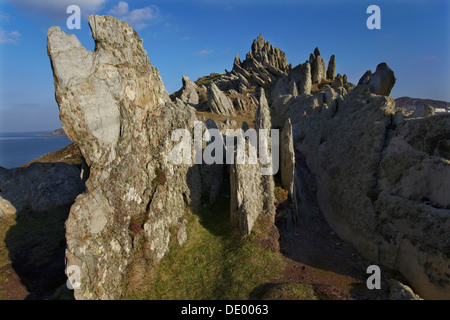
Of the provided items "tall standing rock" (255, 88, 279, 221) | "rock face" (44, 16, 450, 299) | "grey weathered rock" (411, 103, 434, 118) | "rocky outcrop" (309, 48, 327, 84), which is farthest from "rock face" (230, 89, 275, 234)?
"rocky outcrop" (309, 48, 327, 84)

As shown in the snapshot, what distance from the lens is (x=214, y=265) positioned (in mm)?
18906

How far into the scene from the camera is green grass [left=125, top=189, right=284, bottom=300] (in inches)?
662

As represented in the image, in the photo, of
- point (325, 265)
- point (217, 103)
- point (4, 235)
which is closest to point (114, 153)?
point (4, 235)

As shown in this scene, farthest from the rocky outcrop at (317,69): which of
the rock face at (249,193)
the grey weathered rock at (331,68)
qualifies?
the rock face at (249,193)

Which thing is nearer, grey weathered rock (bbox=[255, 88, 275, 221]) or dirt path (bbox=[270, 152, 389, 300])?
dirt path (bbox=[270, 152, 389, 300])

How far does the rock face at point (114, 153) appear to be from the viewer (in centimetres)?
1623

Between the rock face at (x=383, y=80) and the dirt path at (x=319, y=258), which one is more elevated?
the rock face at (x=383, y=80)

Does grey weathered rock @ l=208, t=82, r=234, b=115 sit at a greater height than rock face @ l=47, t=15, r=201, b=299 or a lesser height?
greater

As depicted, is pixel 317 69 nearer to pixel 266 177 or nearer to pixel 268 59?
pixel 268 59

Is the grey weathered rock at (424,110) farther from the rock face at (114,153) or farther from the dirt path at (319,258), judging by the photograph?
the rock face at (114,153)

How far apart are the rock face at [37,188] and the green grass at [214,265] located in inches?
648

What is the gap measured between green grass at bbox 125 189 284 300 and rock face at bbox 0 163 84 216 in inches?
648

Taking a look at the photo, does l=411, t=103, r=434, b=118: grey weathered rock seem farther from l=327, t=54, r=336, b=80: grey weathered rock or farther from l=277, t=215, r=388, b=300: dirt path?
l=327, t=54, r=336, b=80: grey weathered rock

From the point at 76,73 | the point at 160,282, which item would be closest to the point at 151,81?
the point at 76,73
